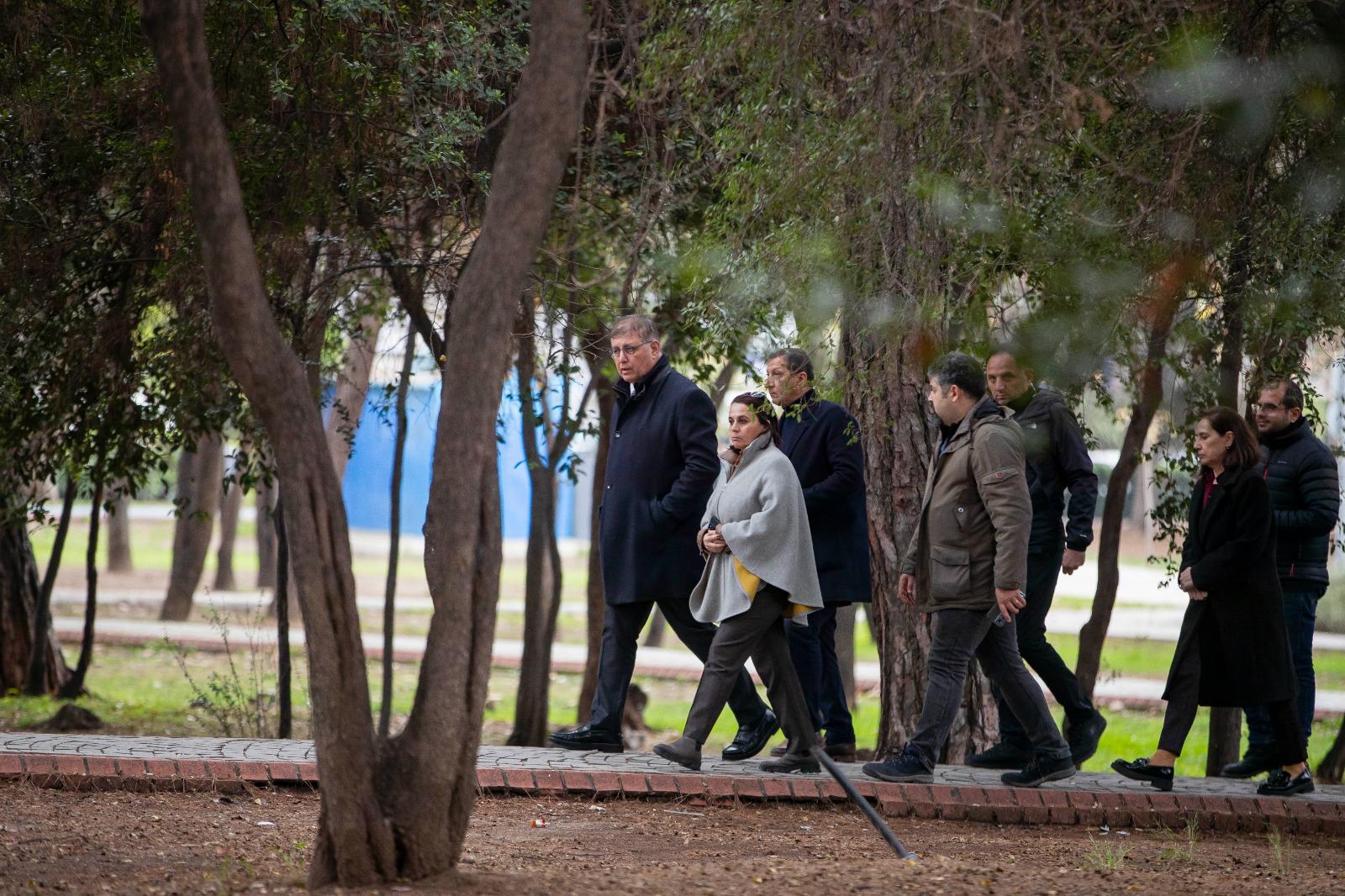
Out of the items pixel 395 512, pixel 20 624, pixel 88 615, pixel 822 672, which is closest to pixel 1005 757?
pixel 822 672

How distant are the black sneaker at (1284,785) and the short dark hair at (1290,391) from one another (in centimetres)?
180

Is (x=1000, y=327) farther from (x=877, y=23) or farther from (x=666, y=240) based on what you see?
(x=666, y=240)

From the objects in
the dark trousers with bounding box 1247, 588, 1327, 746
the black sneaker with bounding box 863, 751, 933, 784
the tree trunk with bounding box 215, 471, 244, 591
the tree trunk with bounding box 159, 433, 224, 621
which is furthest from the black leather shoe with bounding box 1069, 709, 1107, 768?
the tree trunk with bounding box 215, 471, 244, 591

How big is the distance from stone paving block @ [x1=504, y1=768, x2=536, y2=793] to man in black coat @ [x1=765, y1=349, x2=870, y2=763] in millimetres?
1447

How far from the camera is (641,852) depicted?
5.68m

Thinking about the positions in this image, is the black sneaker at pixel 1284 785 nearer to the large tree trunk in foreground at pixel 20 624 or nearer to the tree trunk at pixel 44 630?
the tree trunk at pixel 44 630

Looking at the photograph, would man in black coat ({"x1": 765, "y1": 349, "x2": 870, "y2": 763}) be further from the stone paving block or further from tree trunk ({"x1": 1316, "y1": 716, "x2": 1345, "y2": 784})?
tree trunk ({"x1": 1316, "y1": 716, "x2": 1345, "y2": 784})

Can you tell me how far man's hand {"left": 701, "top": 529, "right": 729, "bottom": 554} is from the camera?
6656 millimetres

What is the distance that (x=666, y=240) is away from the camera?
32.2 ft

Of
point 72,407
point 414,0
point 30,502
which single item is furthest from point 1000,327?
point 30,502

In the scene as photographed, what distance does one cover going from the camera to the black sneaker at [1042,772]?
267 inches

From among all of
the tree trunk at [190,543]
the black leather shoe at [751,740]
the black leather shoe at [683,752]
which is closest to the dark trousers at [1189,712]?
the black leather shoe at [751,740]

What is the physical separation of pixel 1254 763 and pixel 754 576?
118 inches

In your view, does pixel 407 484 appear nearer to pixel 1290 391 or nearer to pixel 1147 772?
→ pixel 1290 391
